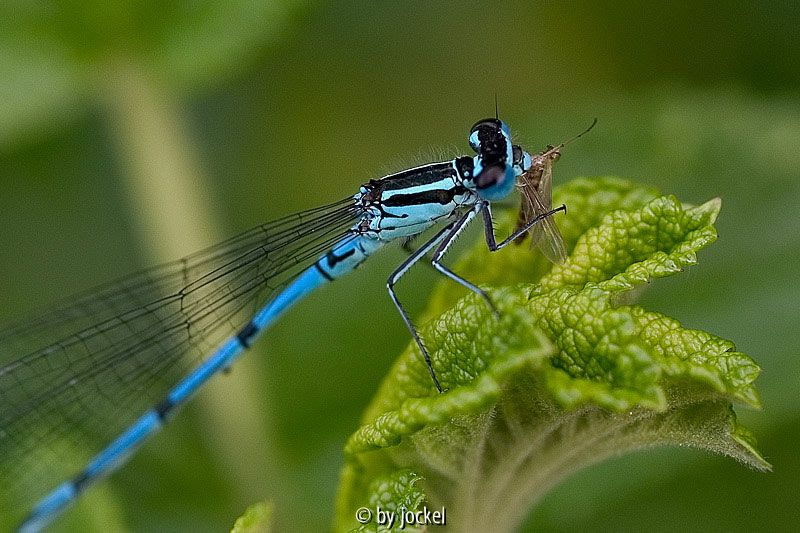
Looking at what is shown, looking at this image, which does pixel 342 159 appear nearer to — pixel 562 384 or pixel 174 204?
pixel 174 204

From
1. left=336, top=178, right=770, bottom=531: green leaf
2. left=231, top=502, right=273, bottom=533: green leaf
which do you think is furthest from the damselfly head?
left=231, top=502, right=273, bottom=533: green leaf

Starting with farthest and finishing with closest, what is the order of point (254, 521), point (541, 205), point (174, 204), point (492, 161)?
point (174, 204) < point (492, 161) < point (541, 205) < point (254, 521)

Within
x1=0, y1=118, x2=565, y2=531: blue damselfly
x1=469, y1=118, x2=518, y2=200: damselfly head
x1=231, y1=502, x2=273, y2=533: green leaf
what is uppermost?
x1=469, y1=118, x2=518, y2=200: damselfly head

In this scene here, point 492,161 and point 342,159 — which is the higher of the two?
point 342,159

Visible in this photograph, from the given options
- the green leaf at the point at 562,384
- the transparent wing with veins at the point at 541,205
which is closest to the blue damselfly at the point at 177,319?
the transparent wing with veins at the point at 541,205

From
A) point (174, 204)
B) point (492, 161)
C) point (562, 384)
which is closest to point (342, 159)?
point (174, 204)

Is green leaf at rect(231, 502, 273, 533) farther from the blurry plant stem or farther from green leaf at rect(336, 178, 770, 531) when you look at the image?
the blurry plant stem

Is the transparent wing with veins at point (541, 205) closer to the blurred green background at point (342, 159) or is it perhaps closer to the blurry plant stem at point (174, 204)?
the blurred green background at point (342, 159)
